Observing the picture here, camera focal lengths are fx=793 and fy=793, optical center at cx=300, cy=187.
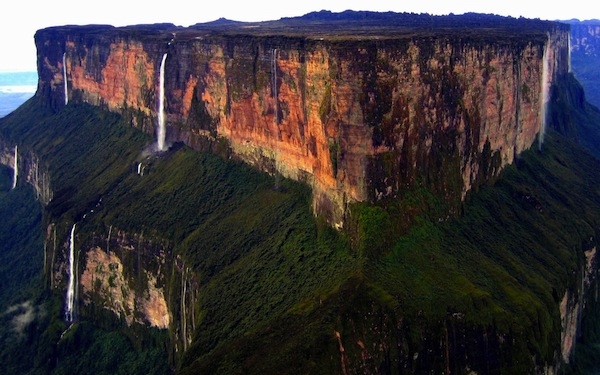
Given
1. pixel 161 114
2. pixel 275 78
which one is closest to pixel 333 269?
pixel 275 78

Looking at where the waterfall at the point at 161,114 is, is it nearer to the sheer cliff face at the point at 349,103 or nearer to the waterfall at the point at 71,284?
the sheer cliff face at the point at 349,103

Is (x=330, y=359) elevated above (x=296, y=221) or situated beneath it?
situated beneath

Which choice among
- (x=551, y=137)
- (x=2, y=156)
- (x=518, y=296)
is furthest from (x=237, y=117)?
(x=2, y=156)

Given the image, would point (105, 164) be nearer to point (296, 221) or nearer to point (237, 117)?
point (237, 117)

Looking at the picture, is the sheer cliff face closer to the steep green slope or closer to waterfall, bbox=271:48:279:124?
waterfall, bbox=271:48:279:124

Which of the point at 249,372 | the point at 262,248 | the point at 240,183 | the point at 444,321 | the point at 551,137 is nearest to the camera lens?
the point at 249,372

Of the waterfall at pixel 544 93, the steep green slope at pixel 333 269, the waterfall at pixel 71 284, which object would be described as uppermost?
the waterfall at pixel 544 93

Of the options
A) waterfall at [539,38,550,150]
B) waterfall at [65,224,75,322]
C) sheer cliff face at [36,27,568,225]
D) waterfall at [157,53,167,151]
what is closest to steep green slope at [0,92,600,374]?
waterfall at [65,224,75,322]

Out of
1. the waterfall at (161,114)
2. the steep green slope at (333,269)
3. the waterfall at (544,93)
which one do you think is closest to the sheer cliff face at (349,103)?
Result: the waterfall at (161,114)
